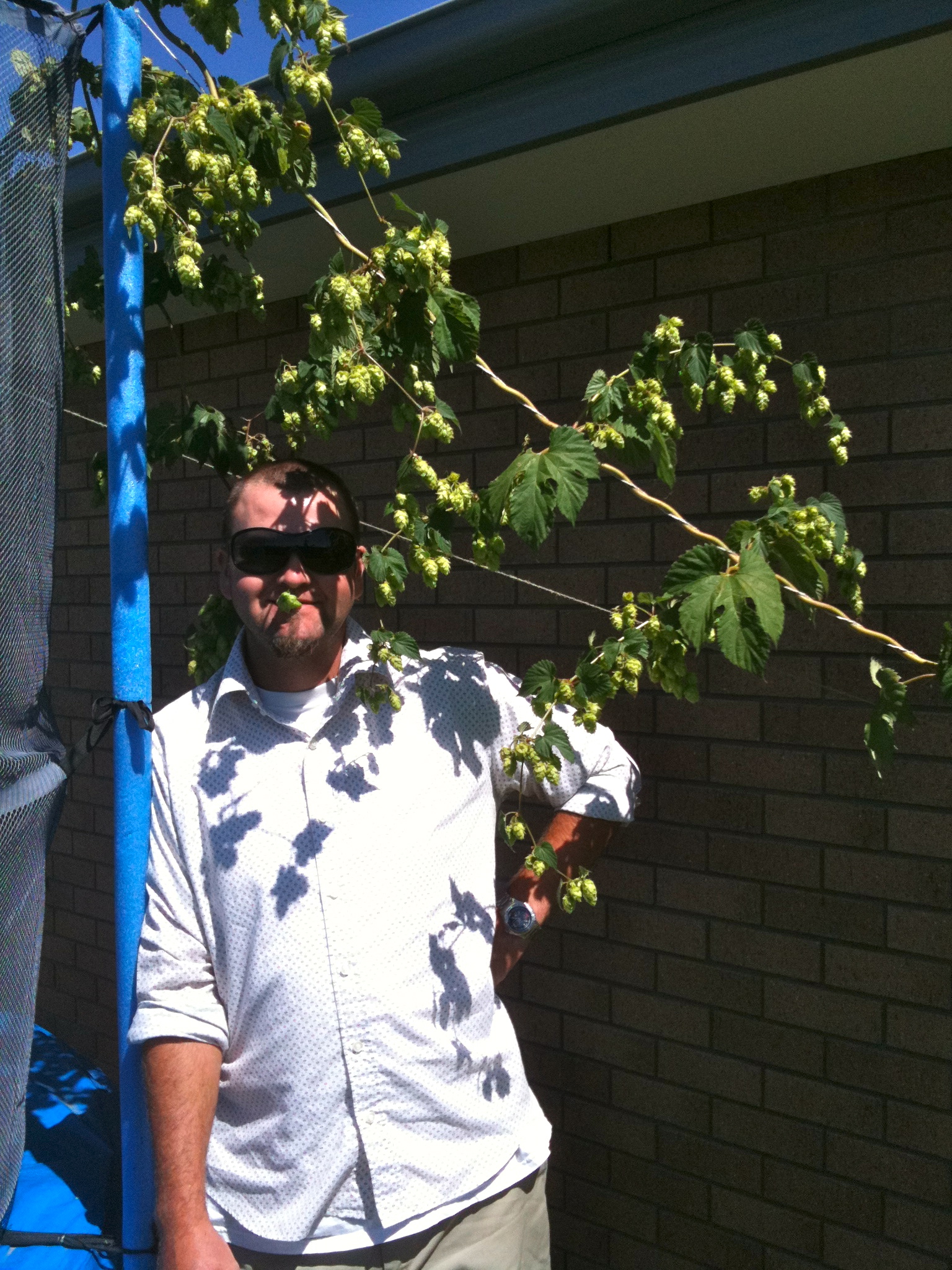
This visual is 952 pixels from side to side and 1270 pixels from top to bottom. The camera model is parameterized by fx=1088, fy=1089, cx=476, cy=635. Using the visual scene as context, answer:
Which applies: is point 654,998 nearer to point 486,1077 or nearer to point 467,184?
point 486,1077

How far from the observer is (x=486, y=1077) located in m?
2.15

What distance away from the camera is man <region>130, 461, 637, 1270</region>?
6.45 feet

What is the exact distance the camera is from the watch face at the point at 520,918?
237 centimetres

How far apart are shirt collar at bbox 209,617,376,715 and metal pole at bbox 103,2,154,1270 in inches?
9.4

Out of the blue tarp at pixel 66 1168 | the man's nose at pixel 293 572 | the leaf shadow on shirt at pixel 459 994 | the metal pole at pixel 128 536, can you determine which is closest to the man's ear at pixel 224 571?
the man's nose at pixel 293 572

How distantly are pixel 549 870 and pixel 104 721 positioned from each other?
1060 millimetres

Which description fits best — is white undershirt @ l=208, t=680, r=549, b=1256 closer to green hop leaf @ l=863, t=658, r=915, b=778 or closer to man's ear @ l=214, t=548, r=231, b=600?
man's ear @ l=214, t=548, r=231, b=600

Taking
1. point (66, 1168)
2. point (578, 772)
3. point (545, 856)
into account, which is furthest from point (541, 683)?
point (66, 1168)

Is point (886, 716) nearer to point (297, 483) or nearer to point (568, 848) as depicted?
point (568, 848)

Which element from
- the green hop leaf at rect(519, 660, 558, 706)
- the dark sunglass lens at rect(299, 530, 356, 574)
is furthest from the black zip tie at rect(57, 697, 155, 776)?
the green hop leaf at rect(519, 660, 558, 706)

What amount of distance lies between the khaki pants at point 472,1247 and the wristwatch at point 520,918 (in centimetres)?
47

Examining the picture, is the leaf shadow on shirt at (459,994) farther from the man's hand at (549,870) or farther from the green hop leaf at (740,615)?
the green hop leaf at (740,615)

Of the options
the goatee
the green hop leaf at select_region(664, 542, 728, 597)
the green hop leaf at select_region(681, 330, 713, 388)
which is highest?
the green hop leaf at select_region(681, 330, 713, 388)

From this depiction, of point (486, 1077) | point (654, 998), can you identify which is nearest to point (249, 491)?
point (486, 1077)
